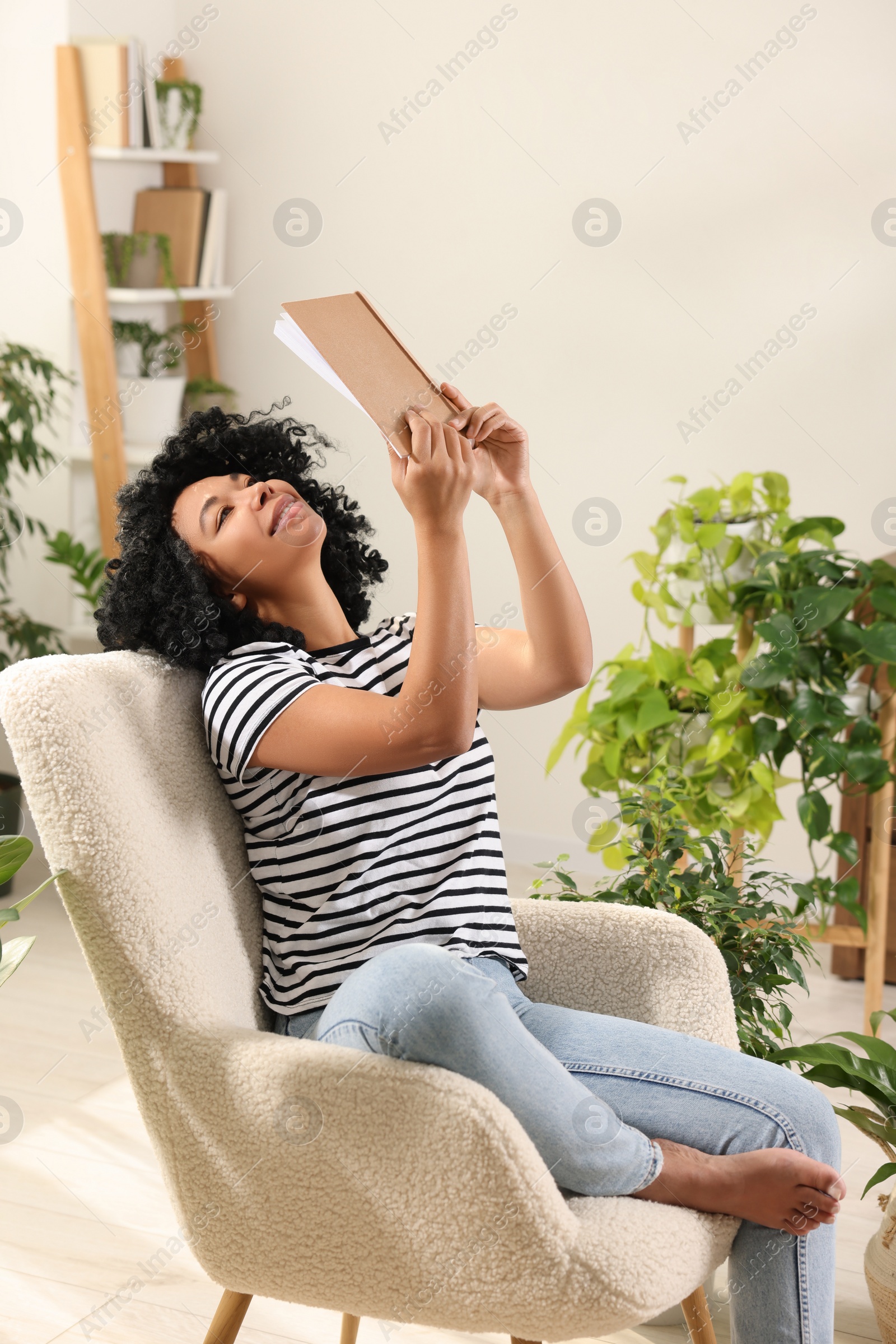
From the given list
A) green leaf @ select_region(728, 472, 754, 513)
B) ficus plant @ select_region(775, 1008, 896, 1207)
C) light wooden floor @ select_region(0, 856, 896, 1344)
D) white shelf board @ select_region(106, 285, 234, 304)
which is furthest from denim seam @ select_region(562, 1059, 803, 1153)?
white shelf board @ select_region(106, 285, 234, 304)

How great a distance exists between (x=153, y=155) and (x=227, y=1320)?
2.60 meters

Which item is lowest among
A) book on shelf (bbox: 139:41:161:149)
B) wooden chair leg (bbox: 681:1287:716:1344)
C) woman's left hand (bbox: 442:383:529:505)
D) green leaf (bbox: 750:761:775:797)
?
wooden chair leg (bbox: 681:1287:716:1344)

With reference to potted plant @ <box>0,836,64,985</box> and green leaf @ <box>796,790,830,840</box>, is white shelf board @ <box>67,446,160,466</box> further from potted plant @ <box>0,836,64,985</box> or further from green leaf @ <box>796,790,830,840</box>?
potted plant @ <box>0,836,64,985</box>

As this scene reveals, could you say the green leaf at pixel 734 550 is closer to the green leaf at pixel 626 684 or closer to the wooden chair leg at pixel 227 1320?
the green leaf at pixel 626 684

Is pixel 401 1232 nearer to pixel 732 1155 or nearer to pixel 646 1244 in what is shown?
pixel 646 1244

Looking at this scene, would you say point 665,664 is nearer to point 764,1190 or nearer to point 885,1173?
point 885,1173

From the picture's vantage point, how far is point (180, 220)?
120 inches

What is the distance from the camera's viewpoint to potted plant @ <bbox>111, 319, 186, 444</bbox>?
2.97m

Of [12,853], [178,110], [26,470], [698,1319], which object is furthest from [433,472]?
[178,110]

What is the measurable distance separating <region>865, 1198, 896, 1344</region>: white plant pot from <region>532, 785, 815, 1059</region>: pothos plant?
0.72ft

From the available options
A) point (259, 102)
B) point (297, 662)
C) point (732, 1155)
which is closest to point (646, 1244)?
point (732, 1155)

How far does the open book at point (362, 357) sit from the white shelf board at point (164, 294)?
2.04 meters

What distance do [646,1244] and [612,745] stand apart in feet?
4.03

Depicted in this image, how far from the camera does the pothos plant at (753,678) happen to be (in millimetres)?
2027
